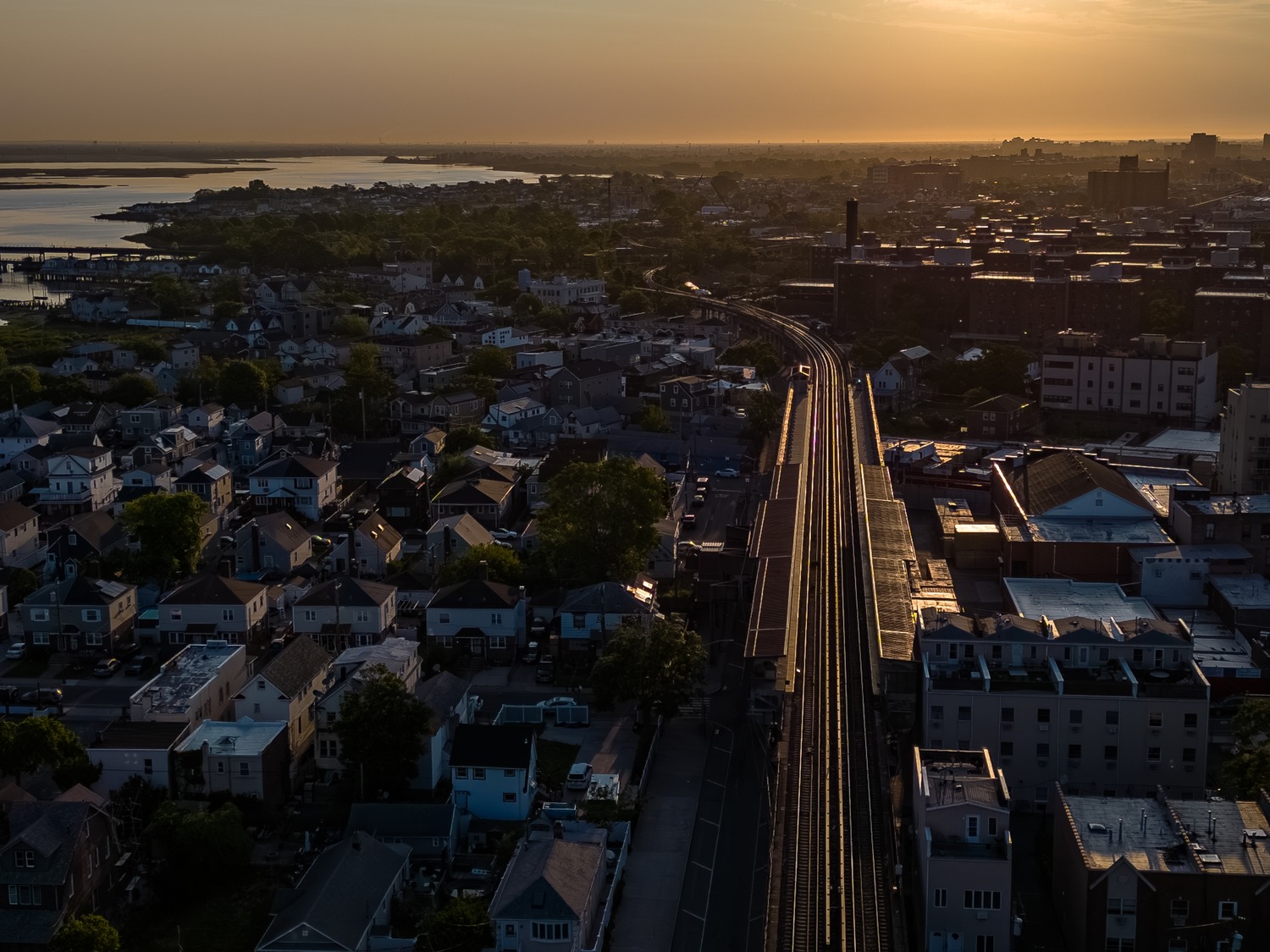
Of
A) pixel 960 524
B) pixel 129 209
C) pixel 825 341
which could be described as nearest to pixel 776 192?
pixel 129 209

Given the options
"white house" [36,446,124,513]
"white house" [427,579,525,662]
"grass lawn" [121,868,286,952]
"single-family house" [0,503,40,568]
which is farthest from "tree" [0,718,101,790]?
"white house" [36,446,124,513]

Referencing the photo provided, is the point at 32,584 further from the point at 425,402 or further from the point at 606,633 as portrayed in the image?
the point at 425,402

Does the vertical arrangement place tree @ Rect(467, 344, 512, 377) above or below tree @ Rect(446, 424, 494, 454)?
above

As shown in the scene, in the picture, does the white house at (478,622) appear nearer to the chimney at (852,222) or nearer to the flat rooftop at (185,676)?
the flat rooftop at (185,676)

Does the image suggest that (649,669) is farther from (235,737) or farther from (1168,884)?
(1168,884)

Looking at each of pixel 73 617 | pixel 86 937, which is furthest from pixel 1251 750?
pixel 73 617

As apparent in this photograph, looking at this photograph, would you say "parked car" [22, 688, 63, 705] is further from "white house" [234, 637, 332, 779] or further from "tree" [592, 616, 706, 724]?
"tree" [592, 616, 706, 724]
